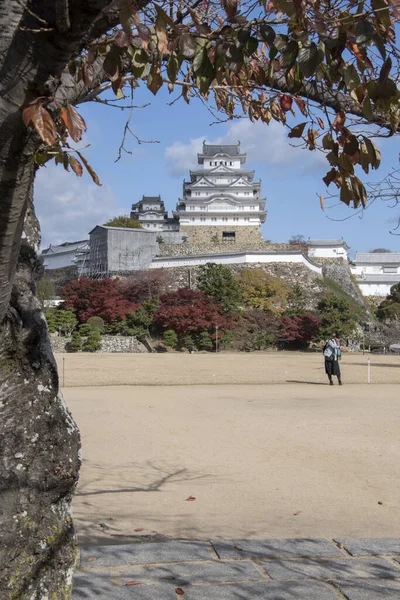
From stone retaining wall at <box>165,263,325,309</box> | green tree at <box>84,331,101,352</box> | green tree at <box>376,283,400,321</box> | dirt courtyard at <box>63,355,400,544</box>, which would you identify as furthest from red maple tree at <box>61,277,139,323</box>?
dirt courtyard at <box>63,355,400,544</box>

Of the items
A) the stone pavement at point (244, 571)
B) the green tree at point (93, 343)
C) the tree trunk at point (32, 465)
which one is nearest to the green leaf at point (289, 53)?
the tree trunk at point (32, 465)

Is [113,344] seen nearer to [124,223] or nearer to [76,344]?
[76,344]

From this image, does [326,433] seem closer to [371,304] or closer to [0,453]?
[0,453]

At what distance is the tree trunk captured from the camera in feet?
7.97

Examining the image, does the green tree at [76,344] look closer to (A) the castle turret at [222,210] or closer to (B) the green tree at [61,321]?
(B) the green tree at [61,321]

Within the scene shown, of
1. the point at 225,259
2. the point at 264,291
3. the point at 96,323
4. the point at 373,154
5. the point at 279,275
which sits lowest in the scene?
the point at 96,323

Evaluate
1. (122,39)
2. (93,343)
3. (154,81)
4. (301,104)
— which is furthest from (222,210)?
(122,39)

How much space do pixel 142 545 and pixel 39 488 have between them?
4.44ft

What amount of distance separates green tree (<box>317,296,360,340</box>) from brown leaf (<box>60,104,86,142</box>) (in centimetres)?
3091

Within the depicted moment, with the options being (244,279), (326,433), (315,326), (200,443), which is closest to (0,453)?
(200,443)

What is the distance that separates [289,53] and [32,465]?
1871 mm

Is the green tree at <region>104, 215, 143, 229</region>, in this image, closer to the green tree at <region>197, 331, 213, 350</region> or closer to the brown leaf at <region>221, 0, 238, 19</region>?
the green tree at <region>197, 331, 213, 350</region>

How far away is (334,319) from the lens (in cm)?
3238

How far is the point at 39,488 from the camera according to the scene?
8.22ft
